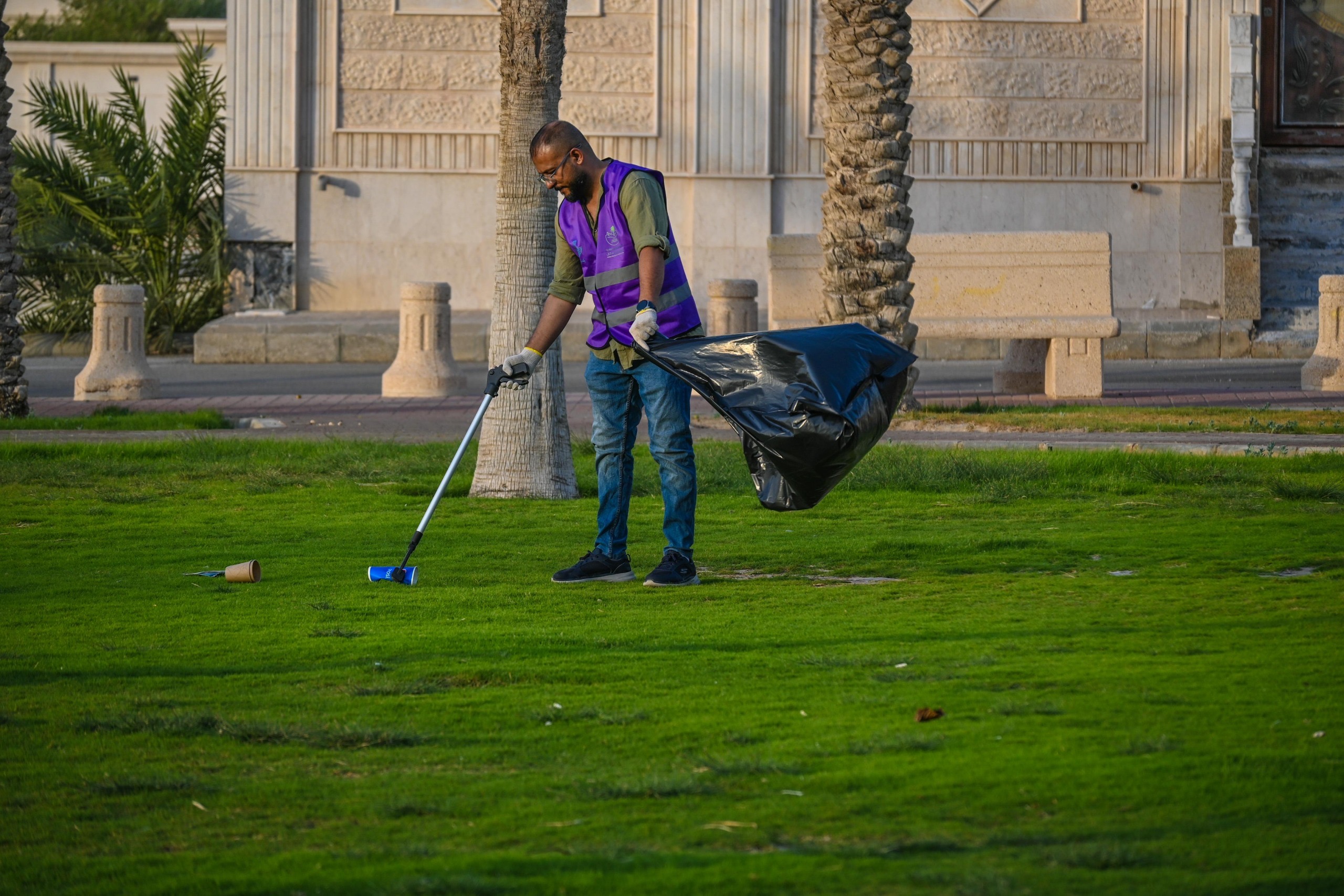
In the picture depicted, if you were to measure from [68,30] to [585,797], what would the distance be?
138ft

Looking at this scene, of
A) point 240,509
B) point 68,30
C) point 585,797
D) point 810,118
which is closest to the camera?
point 585,797

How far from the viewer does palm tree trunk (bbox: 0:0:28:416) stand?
12969 mm

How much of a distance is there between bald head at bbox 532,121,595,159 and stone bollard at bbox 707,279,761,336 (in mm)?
8706

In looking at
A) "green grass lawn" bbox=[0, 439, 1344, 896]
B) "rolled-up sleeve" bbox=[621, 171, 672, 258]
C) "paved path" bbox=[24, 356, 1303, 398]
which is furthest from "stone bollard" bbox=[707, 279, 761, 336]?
"rolled-up sleeve" bbox=[621, 171, 672, 258]

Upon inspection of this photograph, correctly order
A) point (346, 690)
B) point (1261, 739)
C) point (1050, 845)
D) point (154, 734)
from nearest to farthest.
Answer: point (1050, 845)
point (1261, 739)
point (154, 734)
point (346, 690)

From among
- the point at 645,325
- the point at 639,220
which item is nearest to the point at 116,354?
the point at 639,220

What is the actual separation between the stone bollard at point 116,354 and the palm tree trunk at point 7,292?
172 centimetres

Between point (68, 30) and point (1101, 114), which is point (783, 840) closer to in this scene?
point (1101, 114)

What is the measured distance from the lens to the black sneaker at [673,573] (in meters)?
6.67

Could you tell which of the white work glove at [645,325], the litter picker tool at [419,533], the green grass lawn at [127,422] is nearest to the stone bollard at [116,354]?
the green grass lawn at [127,422]

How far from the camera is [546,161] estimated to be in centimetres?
664

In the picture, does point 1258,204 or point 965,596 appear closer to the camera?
point 965,596

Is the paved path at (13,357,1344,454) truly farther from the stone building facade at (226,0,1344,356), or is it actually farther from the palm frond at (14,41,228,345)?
the stone building facade at (226,0,1344,356)

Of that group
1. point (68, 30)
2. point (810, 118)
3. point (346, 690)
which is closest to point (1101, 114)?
point (810, 118)
